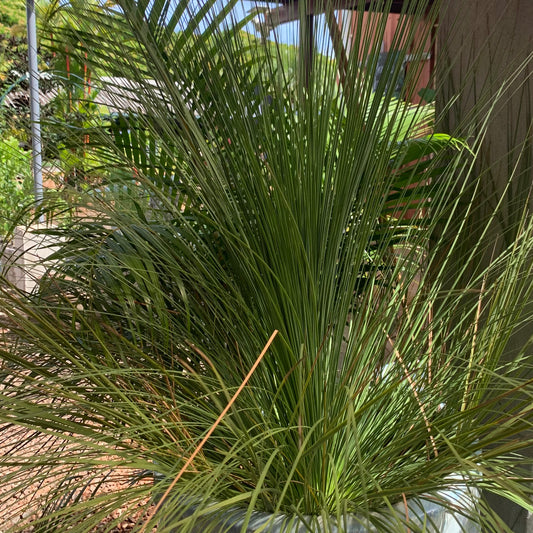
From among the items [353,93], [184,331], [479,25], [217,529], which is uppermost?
[479,25]

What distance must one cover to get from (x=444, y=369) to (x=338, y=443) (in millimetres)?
155

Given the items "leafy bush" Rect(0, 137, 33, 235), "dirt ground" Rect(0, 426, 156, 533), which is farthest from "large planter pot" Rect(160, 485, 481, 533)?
"leafy bush" Rect(0, 137, 33, 235)

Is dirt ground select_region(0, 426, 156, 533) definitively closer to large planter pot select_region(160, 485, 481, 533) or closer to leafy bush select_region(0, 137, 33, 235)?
large planter pot select_region(160, 485, 481, 533)

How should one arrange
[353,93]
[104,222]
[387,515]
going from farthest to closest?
[104,222], [353,93], [387,515]

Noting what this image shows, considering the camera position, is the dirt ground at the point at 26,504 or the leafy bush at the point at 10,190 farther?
the leafy bush at the point at 10,190

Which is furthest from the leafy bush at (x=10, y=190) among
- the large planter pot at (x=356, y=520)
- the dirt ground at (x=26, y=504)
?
the large planter pot at (x=356, y=520)

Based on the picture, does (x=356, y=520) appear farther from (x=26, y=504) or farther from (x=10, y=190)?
(x=10, y=190)

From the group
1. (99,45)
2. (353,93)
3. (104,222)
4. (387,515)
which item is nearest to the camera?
(387,515)

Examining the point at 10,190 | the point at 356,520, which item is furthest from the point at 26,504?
the point at 10,190

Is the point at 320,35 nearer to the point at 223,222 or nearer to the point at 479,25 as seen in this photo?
the point at 223,222

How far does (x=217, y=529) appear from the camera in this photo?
64 cm

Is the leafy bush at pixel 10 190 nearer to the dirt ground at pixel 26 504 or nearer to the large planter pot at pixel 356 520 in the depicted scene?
the dirt ground at pixel 26 504

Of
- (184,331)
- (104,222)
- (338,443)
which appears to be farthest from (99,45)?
(338,443)

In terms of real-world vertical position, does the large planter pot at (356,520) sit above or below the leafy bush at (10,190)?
below
